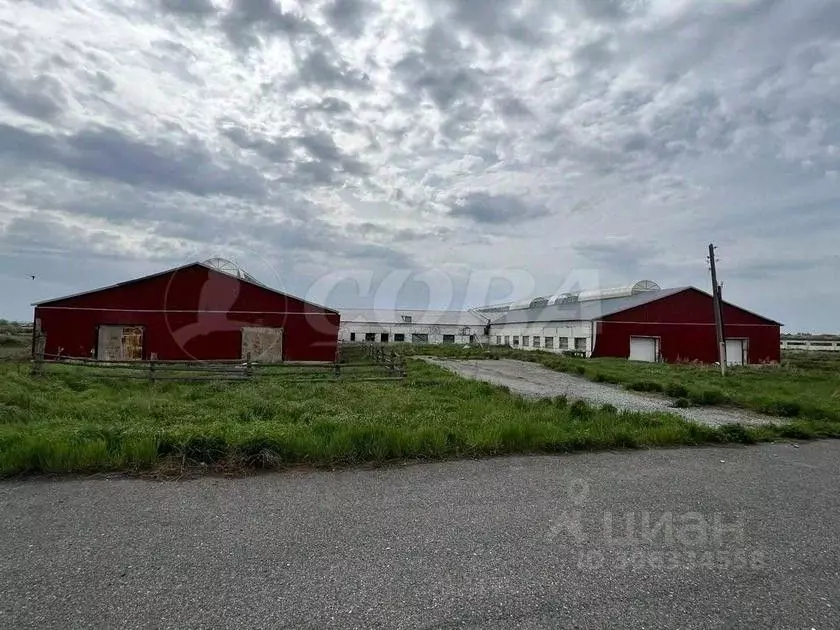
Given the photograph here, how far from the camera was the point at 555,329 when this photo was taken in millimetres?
42469

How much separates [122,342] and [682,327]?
3562cm

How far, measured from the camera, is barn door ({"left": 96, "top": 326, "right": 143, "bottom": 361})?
2547 centimetres

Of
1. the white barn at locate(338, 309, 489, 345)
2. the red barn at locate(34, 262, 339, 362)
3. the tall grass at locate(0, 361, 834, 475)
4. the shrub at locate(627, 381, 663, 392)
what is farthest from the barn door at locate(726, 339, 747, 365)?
the tall grass at locate(0, 361, 834, 475)

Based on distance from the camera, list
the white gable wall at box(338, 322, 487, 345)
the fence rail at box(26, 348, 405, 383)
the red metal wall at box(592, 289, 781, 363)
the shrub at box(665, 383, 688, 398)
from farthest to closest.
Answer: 1. the white gable wall at box(338, 322, 487, 345)
2. the red metal wall at box(592, 289, 781, 363)
3. the fence rail at box(26, 348, 405, 383)
4. the shrub at box(665, 383, 688, 398)

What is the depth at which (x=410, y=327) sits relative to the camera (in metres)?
61.7

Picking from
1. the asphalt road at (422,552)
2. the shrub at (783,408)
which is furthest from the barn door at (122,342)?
the shrub at (783,408)

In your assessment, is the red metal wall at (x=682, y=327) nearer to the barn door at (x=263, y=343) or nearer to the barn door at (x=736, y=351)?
the barn door at (x=736, y=351)

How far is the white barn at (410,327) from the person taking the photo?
60.0m

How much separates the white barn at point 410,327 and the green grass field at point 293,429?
153 feet

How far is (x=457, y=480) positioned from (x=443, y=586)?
237 centimetres

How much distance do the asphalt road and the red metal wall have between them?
100ft

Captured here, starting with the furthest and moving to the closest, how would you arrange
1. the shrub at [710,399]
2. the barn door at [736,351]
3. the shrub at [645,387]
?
the barn door at [736,351], the shrub at [645,387], the shrub at [710,399]

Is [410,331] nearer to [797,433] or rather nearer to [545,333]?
[545,333]

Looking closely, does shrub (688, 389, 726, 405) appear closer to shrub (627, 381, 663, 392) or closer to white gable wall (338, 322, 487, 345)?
shrub (627, 381, 663, 392)
